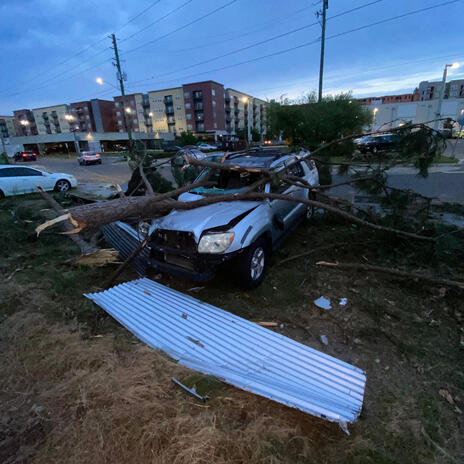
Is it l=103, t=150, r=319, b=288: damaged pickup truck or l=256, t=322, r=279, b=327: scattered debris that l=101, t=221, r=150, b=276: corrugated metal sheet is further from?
l=256, t=322, r=279, b=327: scattered debris

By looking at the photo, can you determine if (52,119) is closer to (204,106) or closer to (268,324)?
(204,106)

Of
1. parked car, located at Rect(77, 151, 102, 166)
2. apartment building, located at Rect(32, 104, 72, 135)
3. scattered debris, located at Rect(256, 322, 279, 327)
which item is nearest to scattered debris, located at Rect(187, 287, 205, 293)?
scattered debris, located at Rect(256, 322, 279, 327)

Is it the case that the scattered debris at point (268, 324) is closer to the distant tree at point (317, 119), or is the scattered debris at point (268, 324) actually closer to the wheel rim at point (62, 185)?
the wheel rim at point (62, 185)

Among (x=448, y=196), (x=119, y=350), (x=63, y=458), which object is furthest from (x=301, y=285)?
(x=448, y=196)

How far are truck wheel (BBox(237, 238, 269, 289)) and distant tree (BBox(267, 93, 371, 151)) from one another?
1648 cm

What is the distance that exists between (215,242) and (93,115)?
90.3 meters

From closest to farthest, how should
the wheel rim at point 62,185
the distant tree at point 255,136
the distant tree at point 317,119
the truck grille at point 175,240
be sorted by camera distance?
the truck grille at point 175,240
the wheel rim at point 62,185
the distant tree at point 317,119
the distant tree at point 255,136

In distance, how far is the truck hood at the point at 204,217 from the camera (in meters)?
3.37

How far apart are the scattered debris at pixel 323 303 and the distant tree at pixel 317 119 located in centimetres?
1675

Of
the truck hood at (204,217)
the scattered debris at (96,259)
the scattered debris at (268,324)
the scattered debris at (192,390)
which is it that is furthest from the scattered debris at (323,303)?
the scattered debris at (96,259)

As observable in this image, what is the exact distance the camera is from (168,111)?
70125 mm

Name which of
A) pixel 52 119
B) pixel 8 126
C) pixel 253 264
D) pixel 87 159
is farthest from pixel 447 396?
pixel 8 126

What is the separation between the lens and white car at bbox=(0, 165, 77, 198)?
10.7 metres

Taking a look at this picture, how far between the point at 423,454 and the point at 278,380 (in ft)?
3.25
